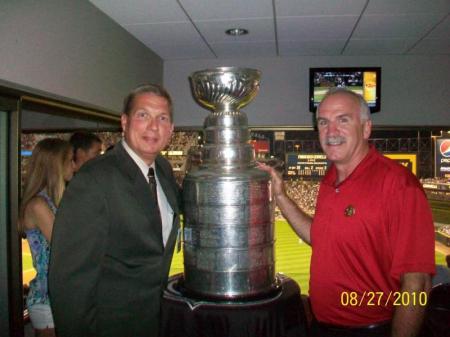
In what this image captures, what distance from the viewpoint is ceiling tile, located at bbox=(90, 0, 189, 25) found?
110 inches

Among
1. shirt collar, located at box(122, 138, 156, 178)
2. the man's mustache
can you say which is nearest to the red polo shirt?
the man's mustache

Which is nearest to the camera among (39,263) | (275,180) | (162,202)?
(162,202)

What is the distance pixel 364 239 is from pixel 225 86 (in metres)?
0.85

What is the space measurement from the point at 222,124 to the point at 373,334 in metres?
1.07

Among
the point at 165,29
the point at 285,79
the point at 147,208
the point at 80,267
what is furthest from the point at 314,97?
the point at 80,267

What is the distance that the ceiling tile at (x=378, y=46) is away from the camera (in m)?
3.77

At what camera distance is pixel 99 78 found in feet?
10.1

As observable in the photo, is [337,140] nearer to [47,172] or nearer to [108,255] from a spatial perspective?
[108,255]

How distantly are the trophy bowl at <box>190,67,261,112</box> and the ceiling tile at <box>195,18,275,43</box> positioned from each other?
5.27 ft

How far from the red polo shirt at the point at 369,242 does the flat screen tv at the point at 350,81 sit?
2.55 m


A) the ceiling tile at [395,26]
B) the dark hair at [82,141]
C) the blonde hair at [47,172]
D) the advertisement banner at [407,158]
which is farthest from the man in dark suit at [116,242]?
the advertisement banner at [407,158]

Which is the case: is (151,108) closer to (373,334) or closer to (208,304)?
(208,304)

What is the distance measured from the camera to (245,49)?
4031 mm
